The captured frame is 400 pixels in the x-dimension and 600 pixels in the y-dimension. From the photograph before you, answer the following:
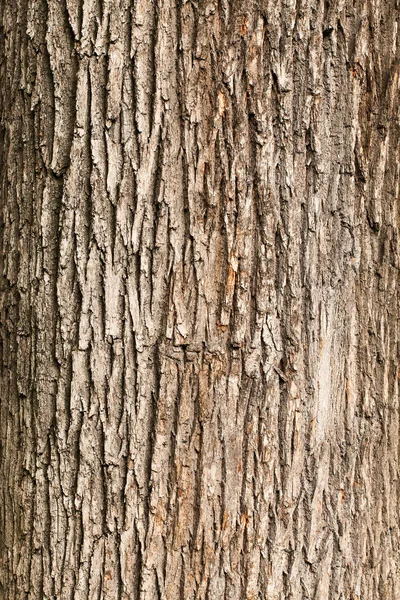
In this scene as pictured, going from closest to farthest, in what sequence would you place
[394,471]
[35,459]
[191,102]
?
[191,102] → [35,459] → [394,471]

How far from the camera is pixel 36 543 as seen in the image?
7.13 ft

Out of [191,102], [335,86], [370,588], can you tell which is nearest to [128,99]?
[191,102]

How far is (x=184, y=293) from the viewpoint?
206cm

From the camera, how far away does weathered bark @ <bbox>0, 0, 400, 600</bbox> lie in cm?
205

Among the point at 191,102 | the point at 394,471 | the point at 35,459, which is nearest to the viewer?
the point at 191,102

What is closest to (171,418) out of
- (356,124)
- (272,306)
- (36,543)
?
(272,306)

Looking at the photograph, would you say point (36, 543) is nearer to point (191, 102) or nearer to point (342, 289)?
point (342, 289)

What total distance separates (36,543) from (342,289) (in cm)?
121

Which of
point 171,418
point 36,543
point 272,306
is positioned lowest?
point 36,543

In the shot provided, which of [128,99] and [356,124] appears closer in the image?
[128,99]

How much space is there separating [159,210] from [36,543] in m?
1.07

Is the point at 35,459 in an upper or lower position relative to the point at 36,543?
upper

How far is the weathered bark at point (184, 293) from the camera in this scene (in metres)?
2.05

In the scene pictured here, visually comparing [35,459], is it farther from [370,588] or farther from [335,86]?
[335,86]
